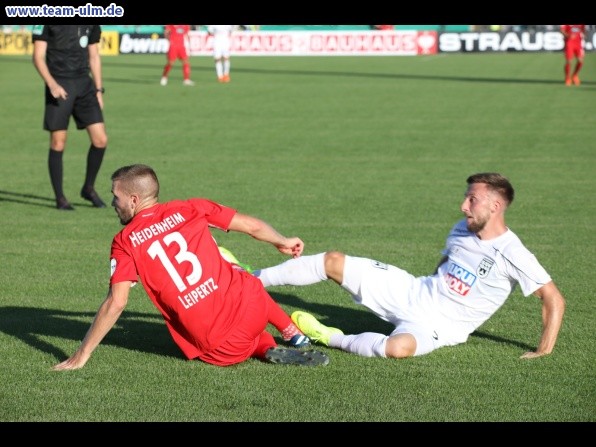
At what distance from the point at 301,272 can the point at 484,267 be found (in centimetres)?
120

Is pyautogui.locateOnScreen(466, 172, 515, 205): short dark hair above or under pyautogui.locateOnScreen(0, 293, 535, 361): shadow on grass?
above

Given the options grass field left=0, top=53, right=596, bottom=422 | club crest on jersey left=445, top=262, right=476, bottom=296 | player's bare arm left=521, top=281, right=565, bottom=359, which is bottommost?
grass field left=0, top=53, right=596, bottom=422

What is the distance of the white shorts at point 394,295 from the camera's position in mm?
6730

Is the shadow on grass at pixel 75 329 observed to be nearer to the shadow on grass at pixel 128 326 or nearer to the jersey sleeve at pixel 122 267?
the shadow on grass at pixel 128 326

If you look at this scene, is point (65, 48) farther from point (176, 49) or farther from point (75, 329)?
point (176, 49)

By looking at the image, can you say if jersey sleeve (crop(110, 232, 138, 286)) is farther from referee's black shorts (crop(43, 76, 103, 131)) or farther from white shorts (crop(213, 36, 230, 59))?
white shorts (crop(213, 36, 230, 59))

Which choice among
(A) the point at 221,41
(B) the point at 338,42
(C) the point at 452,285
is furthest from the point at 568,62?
(C) the point at 452,285

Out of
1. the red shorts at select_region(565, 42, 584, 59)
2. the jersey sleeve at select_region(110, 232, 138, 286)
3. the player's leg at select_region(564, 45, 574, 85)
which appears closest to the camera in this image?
the jersey sleeve at select_region(110, 232, 138, 286)

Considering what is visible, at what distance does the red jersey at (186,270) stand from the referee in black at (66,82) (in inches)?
224

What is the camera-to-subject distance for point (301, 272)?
6902 millimetres

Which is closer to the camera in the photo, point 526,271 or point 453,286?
point 526,271

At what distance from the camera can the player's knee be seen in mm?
6402

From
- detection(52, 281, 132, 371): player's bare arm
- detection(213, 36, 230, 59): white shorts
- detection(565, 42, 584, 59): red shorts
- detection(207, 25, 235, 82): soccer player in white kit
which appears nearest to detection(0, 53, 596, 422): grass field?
detection(52, 281, 132, 371): player's bare arm

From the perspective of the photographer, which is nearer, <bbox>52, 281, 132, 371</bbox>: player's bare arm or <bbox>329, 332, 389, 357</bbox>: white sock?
<bbox>52, 281, 132, 371</bbox>: player's bare arm
